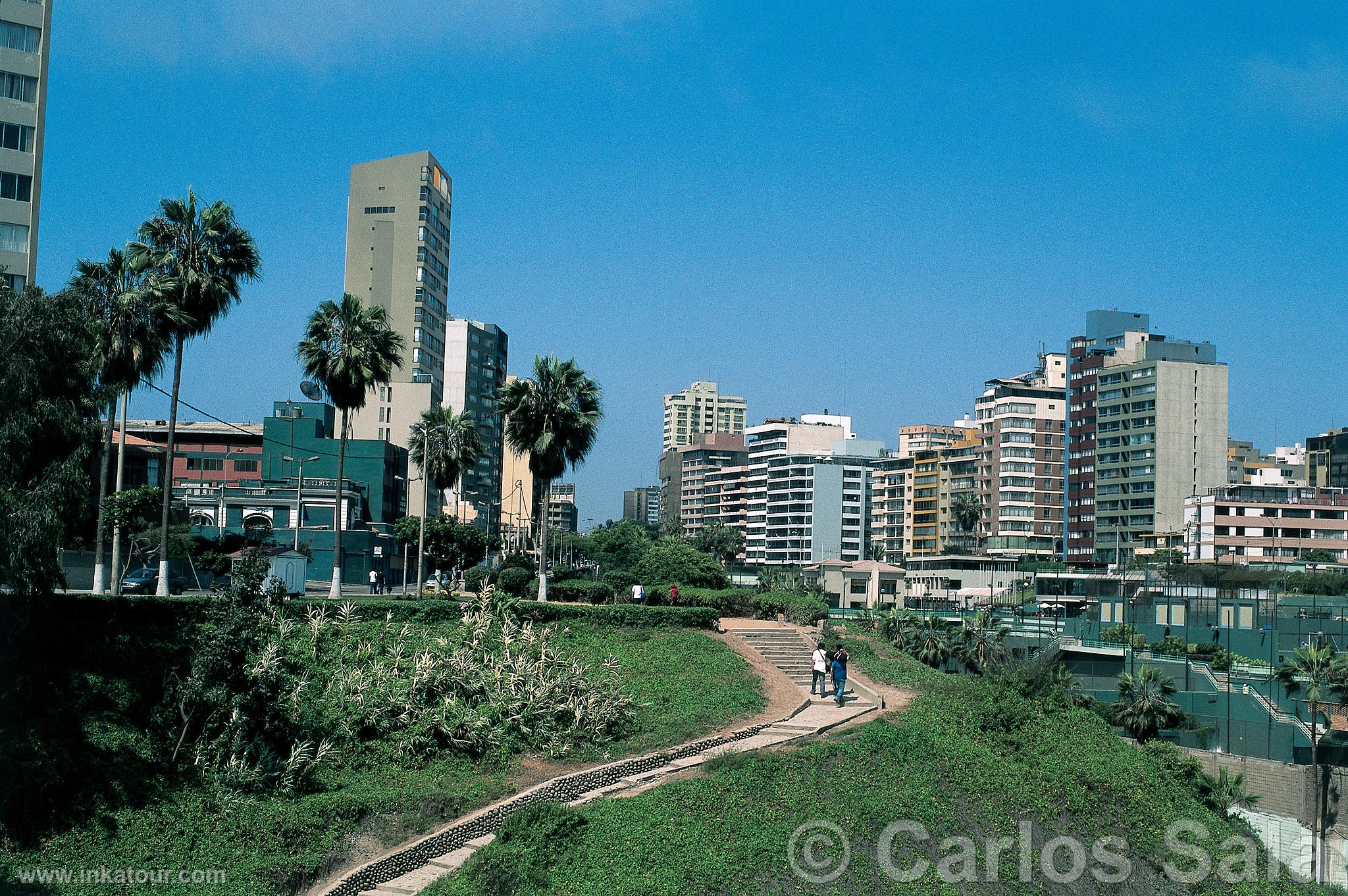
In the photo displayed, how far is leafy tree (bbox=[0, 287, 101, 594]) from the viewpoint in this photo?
68.1ft

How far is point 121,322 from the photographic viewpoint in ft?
115

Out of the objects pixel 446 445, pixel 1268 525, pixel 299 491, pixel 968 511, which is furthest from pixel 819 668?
pixel 968 511

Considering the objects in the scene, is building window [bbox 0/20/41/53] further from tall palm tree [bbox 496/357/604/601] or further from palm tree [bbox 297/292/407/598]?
tall palm tree [bbox 496/357/604/601]

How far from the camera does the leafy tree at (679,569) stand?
48812mm

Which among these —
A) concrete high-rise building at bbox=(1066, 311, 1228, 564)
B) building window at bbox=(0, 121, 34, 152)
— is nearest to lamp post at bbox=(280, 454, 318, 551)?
building window at bbox=(0, 121, 34, 152)

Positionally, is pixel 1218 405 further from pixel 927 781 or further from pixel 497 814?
pixel 497 814

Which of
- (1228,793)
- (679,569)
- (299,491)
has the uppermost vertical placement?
(299,491)

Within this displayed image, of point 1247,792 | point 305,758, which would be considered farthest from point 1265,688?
point 305,758

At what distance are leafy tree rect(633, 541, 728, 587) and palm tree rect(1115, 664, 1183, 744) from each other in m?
17.3

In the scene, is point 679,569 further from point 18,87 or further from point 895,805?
point 18,87

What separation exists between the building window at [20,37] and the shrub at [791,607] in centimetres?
3828

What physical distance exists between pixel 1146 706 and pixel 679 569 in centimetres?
1927

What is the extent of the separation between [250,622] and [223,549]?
43.4 m

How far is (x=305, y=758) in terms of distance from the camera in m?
22.4
